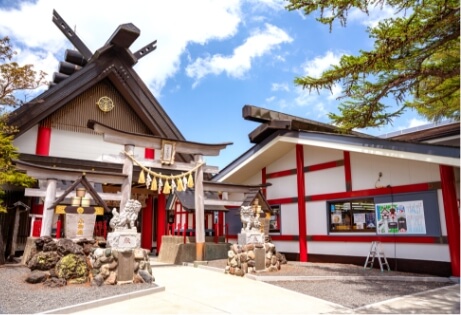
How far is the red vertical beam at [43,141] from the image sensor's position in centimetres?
1393

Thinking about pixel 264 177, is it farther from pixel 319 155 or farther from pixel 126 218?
pixel 126 218

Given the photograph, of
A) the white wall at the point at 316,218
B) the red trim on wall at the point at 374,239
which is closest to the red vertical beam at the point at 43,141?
the white wall at the point at 316,218

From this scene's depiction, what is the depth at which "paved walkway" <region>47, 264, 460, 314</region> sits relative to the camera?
570 cm

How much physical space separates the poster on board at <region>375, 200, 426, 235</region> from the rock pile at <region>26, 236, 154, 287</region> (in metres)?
7.42

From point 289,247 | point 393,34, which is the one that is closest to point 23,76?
point 393,34

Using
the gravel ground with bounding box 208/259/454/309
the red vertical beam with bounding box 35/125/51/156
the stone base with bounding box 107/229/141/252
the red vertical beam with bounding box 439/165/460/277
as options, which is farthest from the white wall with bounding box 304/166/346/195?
the red vertical beam with bounding box 35/125/51/156

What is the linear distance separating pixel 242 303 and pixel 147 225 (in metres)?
12.3

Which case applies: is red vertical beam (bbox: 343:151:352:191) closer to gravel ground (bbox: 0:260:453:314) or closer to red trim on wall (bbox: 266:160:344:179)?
red trim on wall (bbox: 266:160:344:179)

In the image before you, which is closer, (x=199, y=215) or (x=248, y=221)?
(x=248, y=221)

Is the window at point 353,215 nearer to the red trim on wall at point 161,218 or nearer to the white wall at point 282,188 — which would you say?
the white wall at point 282,188

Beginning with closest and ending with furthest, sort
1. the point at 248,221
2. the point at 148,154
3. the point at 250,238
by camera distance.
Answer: the point at 250,238 → the point at 248,221 → the point at 148,154

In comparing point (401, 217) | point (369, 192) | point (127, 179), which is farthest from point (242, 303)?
point (369, 192)

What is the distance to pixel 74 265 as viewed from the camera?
7719 millimetres

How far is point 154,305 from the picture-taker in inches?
240
